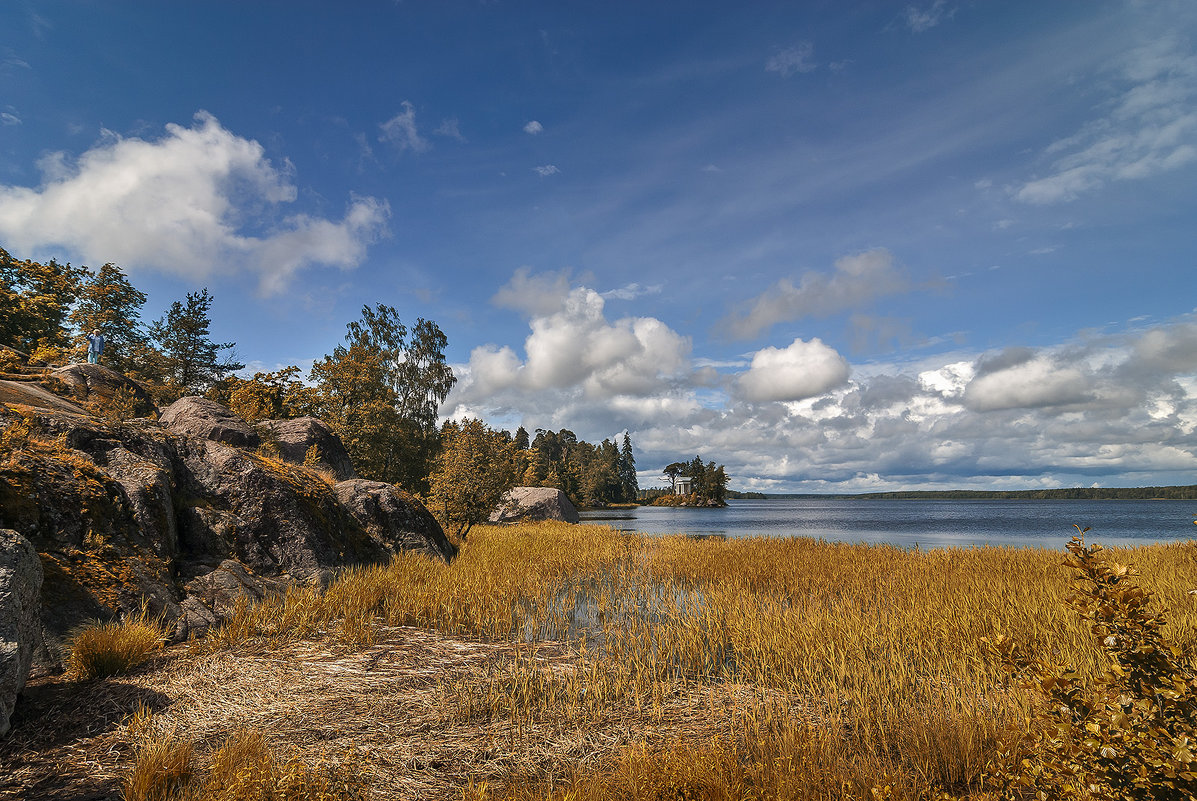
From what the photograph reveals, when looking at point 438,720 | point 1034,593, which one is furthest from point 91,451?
point 1034,593

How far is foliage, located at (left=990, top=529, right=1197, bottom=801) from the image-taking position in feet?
9.44

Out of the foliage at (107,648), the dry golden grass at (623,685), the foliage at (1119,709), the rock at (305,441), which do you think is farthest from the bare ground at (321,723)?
the rock at (305,441)

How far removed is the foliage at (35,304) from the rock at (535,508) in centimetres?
3022

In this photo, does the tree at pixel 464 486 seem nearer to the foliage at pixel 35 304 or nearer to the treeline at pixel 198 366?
the treeline at pixel 198 366

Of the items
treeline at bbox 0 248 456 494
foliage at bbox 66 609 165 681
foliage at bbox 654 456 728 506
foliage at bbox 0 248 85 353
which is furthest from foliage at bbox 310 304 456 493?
foliage at bbox 654 456 728 506

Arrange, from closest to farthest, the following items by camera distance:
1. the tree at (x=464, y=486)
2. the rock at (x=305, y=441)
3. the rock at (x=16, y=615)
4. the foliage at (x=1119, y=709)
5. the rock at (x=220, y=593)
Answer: the foliage at (x=1119, y=709)
the rock at (x=16, y=615)
the rock at (x=220, y=593)
the rock at (x=305, y=441)
the tree at (x=464, y=486)

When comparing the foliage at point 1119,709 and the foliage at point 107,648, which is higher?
the foliage at point 1119,709

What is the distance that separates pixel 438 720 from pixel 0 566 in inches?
191

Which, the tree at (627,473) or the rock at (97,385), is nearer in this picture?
the rock at (97,385)

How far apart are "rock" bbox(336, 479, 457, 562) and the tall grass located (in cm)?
157

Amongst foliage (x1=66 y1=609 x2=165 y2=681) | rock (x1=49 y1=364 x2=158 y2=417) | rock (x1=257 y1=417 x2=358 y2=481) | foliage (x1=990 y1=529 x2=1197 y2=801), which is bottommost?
foliage (x1=66 y1=609 x2=165 y2=681)

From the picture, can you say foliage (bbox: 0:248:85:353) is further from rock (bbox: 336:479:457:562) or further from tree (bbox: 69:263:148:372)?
rock (bbox: 336:479:457:562)

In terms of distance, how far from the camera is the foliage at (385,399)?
32.1m

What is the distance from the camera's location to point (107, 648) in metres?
6.89
